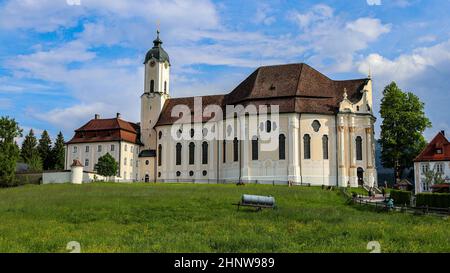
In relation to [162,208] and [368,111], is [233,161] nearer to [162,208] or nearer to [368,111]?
[368,111]

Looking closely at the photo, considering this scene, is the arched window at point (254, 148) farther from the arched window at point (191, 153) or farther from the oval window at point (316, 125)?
the arched window at point (191, 153)

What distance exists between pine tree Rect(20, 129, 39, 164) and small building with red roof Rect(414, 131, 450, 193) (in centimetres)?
6879

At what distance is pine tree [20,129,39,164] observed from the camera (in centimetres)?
9406

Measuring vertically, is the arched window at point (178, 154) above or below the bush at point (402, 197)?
above

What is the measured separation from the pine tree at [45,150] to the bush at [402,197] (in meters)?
74.7

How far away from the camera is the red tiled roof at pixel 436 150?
55281 mm

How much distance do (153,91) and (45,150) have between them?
34.0 meters

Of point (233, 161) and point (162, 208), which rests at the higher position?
point (233, 161)

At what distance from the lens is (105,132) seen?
74062 millimetres

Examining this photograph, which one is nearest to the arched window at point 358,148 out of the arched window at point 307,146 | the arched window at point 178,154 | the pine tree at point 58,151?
the arched window at point 307,146

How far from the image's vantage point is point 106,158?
211 feet

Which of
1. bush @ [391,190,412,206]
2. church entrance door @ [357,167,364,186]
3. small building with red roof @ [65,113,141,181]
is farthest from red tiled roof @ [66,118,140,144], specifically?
bush @ [391,190,412,206]
